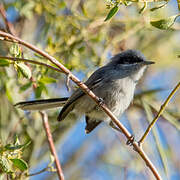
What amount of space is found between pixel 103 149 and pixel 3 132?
2609mm

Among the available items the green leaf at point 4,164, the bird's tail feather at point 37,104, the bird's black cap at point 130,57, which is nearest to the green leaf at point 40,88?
the bird's tail feather at point 37,104

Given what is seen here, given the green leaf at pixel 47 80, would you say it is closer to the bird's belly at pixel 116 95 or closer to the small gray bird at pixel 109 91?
the small gray bird at pixel 109 91

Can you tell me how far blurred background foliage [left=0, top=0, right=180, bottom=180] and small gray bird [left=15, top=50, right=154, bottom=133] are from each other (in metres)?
0.13

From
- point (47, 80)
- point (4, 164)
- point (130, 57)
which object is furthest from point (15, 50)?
point (130, 57)

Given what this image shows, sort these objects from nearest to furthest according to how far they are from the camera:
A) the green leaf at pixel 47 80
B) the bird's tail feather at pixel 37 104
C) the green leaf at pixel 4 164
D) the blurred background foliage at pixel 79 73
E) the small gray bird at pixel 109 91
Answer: the green leaf at pixel 4 164 < the green leaf at pixel 47 80 < the bird's tail feather at pixel 37 104 < the blurred background foliage at pixel 79 73 < the small gray bird at pixel 109 91

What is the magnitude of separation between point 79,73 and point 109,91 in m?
0.48

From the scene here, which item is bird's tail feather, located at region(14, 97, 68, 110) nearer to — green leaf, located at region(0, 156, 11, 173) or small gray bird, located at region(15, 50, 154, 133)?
small gray bird, located at region(15, 50, 154, 133)

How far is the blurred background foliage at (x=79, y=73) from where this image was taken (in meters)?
3.04

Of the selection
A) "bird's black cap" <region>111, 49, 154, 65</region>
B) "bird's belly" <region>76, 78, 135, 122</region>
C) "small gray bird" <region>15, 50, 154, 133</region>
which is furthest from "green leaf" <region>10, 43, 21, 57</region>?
"bird's black cap" <region>111, 49, 154, 65</region>

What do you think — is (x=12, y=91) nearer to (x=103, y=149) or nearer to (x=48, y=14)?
(x=48, y=14)

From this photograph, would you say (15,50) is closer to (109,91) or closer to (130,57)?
(109,91)

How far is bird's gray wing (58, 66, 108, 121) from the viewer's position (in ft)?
10.1

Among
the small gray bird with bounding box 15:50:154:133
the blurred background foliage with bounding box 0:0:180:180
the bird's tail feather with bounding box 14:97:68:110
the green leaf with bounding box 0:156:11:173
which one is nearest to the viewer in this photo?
the green leaf with bounding box 0:156:11:173

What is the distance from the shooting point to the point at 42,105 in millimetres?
2951
